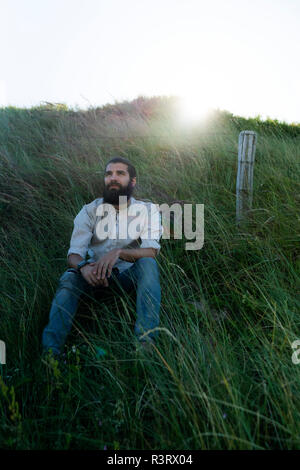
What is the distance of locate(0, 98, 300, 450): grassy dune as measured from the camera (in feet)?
4.72

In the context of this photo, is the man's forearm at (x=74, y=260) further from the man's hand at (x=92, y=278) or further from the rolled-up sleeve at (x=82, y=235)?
the man's hand at (x=92, y=278)

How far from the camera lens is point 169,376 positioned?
1.65 metres

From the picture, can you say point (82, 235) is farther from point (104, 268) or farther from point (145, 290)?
point (145, 290)

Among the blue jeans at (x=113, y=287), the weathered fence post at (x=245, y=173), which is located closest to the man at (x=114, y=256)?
the blue jeans at (x=113, y=287)

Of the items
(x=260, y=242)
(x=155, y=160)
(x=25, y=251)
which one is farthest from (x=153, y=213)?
(x=155, y=160)

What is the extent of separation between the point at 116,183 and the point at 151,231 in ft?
1.77

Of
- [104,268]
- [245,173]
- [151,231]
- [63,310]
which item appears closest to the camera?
[63,310]

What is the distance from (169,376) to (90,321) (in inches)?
37.0

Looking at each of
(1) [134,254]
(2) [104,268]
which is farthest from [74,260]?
(1) [134,254]

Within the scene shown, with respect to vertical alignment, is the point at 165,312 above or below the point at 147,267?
below

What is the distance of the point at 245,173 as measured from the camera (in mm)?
3311

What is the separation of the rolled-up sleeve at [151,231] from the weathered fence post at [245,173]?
0.91 meters

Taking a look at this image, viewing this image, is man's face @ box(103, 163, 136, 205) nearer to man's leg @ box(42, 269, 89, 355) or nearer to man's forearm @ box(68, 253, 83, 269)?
man's forearm @ box(68, 253, 83, 269)

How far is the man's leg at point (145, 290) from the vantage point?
2.03 m
